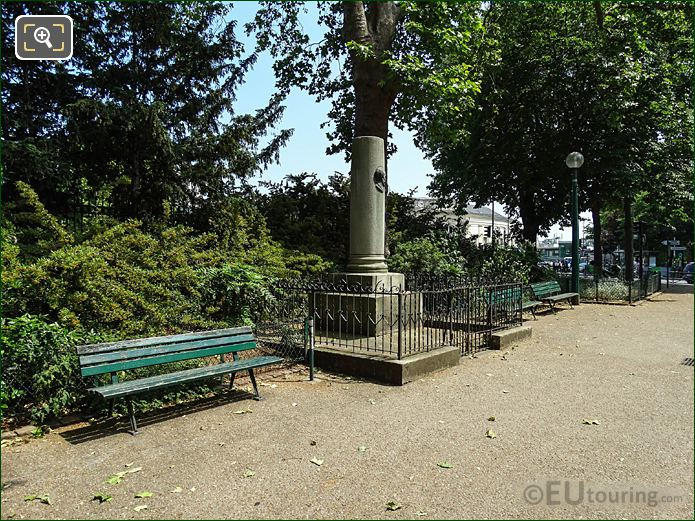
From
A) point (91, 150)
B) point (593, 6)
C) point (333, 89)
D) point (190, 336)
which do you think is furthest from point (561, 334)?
point (593, 6)

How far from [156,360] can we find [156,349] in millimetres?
132

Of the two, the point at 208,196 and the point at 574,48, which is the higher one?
the point at 574,48

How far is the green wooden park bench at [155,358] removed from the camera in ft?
15.1

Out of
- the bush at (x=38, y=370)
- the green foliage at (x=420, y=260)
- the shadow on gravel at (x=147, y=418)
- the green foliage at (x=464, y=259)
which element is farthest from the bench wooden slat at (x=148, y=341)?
the green foliage at (x=420, y=260)

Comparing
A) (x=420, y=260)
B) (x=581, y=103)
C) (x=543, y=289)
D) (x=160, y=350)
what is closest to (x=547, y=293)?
(x=543, y=289)

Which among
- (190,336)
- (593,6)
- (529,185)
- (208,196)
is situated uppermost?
(593,6)

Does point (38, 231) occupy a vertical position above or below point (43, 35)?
below

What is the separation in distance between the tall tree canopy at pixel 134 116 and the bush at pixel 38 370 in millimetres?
4345

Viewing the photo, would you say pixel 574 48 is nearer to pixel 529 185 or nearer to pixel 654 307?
pixel 529 185

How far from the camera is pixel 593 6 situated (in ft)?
59.9

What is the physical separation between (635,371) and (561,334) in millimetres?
3325

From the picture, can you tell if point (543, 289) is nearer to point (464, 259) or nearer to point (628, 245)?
point (464, 259)

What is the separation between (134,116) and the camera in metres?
9.28

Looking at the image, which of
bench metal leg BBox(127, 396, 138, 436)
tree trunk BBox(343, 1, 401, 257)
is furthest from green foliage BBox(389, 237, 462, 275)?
bench metal leg BBox(127, 396, 138, 436)
